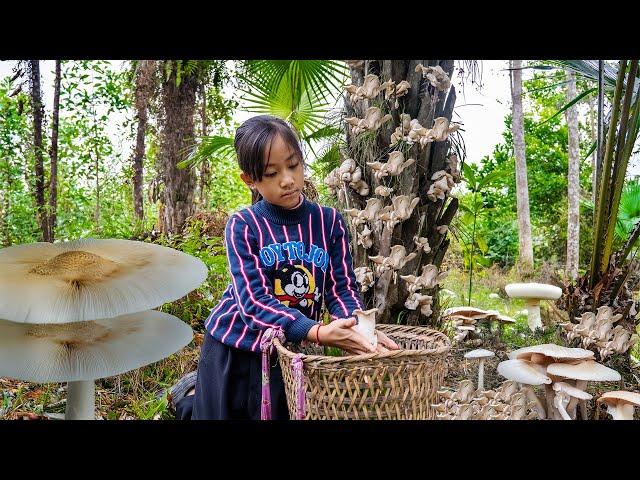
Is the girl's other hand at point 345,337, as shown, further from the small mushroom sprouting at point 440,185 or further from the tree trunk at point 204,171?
the tree trunk at point 204,171

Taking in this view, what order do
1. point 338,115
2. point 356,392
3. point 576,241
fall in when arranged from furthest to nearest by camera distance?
point 576,241, point 338,115, point 356,392

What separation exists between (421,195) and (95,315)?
1139 millimetres

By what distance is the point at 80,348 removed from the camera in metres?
1.26

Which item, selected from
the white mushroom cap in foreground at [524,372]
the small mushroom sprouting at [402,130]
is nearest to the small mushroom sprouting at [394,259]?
the small mushroom sprouting at [402,130]

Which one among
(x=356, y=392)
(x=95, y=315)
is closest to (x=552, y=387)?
(x=356, y=392)

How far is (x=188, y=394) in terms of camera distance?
185cm

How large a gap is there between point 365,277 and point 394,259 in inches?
4.4

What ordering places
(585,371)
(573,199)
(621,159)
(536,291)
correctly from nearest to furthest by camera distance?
(585,371)
(621,159)
(536,291)
(573,199)

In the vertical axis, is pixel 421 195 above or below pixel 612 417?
above

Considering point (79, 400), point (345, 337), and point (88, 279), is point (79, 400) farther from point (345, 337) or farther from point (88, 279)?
point (345, 337)

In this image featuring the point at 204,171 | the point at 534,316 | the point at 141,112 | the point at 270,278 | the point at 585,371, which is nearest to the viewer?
the point at 270,278

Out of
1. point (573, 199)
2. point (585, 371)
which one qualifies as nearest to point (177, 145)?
point (585, 371)

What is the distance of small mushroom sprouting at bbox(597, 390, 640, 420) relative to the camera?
174 cm
